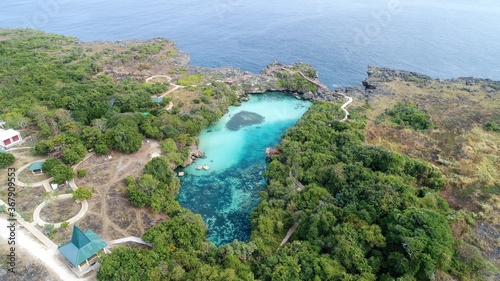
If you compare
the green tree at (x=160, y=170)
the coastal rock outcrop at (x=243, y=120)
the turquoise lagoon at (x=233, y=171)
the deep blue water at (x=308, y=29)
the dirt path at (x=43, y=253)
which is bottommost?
the turquoise lagoon at (x=233, y=171)

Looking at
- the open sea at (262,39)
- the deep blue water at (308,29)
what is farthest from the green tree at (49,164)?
the deep blue water at (308,29)

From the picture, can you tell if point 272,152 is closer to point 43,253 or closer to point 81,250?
point 81,250

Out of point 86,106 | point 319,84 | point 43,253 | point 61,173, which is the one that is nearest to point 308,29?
point 319,84

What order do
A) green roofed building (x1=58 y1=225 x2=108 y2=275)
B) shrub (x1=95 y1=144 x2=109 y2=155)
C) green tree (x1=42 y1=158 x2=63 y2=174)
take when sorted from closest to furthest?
green roofed building (x1=58 y1=225 x2=108 y2=275) < green tree (x1=42 y1=158 x2=63 y2=174) < shrub (x1=95 y1=144 x2=109 y2=155)

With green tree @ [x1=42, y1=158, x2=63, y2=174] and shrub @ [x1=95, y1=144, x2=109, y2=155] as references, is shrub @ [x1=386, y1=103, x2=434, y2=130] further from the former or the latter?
green tree @ [x1=42, y1=158, x2=63, y2=174]

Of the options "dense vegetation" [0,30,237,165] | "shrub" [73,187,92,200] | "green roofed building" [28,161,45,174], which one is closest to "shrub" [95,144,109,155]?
"dense vegetation" [0,30,237,165]

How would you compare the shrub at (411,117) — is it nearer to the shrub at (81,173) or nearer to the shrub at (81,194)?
the shrub at (81,194)

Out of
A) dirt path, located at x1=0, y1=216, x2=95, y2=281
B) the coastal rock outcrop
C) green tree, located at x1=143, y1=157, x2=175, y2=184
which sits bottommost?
the coastal rock outcrop
